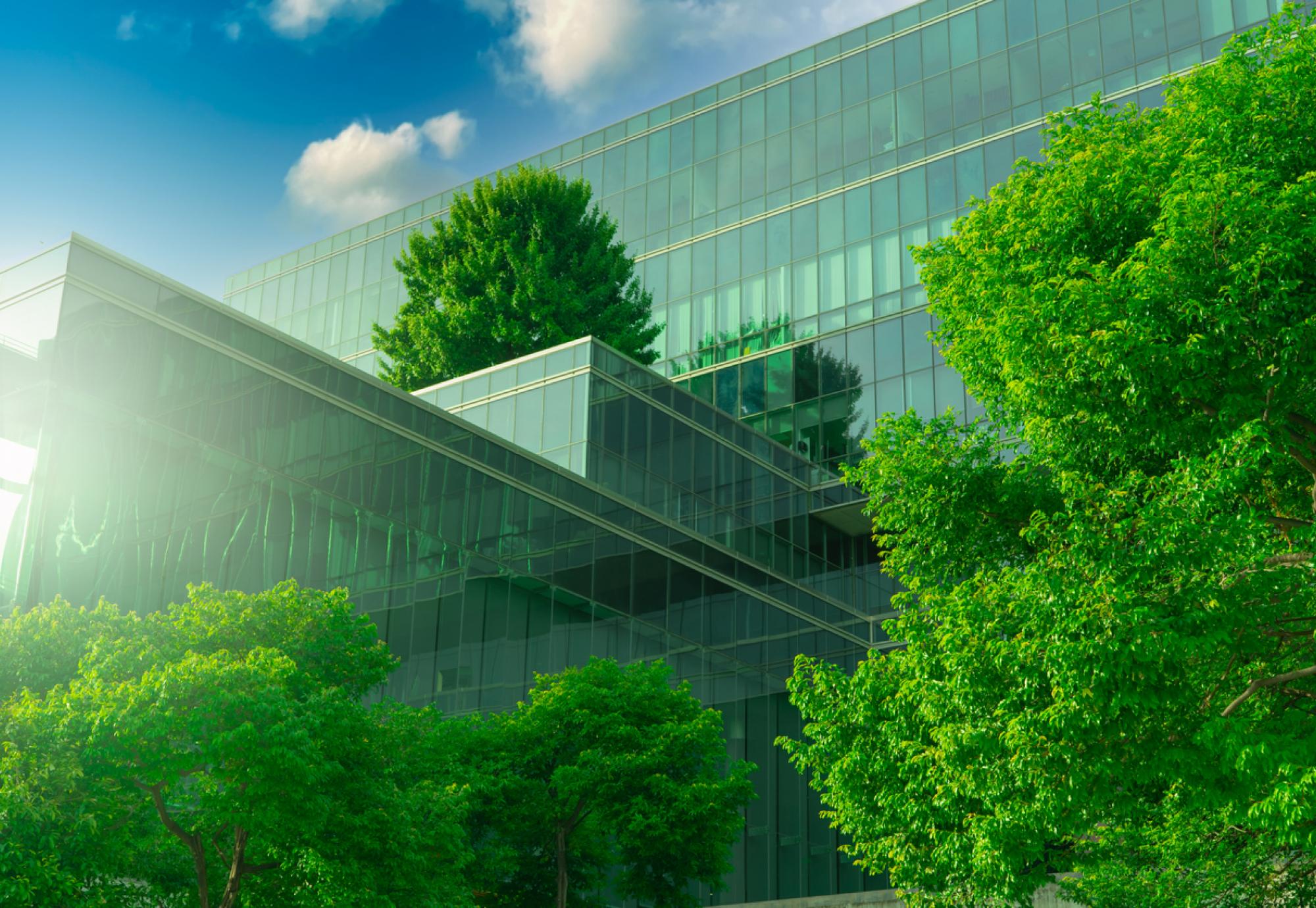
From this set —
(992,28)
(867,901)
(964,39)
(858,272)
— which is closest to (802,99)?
(964,39)

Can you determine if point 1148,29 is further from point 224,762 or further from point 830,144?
point 224,762

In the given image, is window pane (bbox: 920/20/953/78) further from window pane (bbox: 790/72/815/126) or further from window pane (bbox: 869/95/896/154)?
window pane (bbox: 790/72/815/126)

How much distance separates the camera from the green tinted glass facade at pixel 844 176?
160 ft

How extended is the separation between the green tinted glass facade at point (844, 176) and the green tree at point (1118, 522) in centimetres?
2923

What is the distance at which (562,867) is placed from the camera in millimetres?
25750

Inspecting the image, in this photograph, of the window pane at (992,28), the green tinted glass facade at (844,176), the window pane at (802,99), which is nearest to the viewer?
the green tinted glass facade at (844,176)

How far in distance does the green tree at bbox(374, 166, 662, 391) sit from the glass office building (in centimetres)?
520

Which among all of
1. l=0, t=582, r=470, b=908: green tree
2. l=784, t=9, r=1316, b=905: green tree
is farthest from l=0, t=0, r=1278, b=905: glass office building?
l=784, t=9, r=1316, b=905: green tree

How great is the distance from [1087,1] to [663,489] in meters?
25.6

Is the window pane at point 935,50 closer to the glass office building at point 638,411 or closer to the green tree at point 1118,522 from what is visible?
the glass office building at point 638,411

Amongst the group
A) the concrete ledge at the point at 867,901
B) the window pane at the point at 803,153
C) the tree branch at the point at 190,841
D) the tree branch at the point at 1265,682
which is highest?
the window pane at the point at 803,153

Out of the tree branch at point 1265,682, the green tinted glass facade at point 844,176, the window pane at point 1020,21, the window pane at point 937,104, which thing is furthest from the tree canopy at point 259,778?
the window pane at point 1020,21

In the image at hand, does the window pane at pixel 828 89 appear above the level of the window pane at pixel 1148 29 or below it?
above

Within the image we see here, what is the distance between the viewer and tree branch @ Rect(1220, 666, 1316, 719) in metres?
14.4
